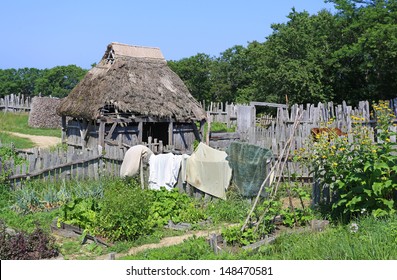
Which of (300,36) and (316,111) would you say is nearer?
(316,111)

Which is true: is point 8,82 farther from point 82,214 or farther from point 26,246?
point 26,246

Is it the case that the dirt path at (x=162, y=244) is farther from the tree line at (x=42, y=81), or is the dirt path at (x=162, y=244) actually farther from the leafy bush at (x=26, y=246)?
the tree line at (x=42, y=81)

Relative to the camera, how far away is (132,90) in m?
17.9

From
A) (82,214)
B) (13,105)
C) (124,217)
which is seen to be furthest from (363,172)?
(13,105)

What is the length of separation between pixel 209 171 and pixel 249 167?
93 centimetres

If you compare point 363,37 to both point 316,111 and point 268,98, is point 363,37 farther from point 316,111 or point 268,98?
point 268,98

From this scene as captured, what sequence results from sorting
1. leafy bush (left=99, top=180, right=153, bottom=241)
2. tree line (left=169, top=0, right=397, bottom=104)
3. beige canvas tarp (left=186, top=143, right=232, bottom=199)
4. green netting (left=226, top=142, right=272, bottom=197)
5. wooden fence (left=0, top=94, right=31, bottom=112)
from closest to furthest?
leafy bush (left=99, top=180, right=153, bottom=241) → green netting (left=226, top=142, right=272, bottom=197) → beige canvas tarp (left=186, top=143, right=232, bottom=199) → tree line (left=169, top=0, right=397, bottom=104) → wooden fence (left=0, top=94, right=31, bottom=112)

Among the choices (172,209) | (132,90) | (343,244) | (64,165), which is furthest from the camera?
(132,90)

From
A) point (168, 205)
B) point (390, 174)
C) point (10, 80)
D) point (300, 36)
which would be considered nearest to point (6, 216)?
point (168, 205)

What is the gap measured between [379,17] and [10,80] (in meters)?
56.1

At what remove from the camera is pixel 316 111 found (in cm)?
1781

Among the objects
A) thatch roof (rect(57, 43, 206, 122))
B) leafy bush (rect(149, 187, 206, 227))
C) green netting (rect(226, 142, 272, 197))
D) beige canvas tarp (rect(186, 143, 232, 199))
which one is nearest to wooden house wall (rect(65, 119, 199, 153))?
thatch roof (rect(57, 43, 206, 122))

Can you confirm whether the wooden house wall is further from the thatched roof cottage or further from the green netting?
the green netting

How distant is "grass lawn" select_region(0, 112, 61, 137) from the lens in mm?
27297
